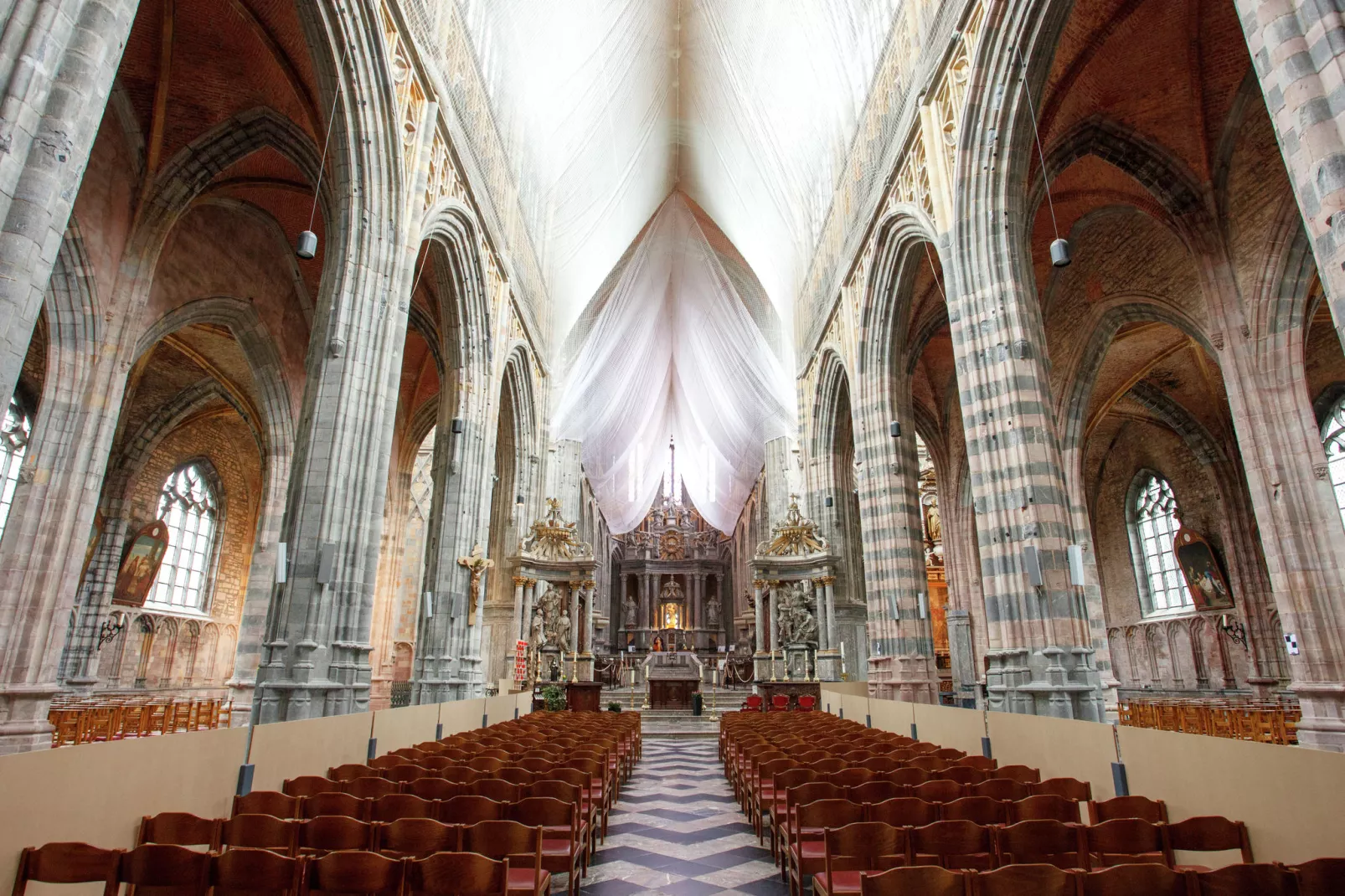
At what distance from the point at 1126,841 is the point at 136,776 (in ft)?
18.1

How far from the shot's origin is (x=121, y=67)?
41.3ft

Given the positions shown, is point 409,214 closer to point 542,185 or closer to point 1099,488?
point 542,185

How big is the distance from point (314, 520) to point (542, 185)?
15104 millimetres

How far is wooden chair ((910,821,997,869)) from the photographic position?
349cm

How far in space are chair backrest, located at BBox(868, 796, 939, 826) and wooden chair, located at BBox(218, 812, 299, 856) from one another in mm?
3085

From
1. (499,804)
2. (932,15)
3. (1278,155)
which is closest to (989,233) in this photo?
(932,15)

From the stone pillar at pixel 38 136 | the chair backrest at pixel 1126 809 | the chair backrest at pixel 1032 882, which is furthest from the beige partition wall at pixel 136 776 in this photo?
the chair backrest at pixel 1126 809

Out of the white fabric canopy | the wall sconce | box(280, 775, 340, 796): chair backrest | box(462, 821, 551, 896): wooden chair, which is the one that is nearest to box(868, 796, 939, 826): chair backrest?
box(462, 821, 551, 896): wooden chair

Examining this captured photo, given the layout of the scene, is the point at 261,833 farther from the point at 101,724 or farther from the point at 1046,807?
the point at 101,724

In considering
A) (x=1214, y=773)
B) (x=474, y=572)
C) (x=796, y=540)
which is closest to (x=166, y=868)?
(x=1214, y=773)

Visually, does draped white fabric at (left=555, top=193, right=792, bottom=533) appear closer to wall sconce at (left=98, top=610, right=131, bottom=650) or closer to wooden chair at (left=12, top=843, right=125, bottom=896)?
wall sconce at (left=98, top=610, right=131, bottom=650)

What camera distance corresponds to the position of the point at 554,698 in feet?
59.3

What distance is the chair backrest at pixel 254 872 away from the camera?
2877mm

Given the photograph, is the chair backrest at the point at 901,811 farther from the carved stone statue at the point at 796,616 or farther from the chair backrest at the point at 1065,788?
the carved stone statue at the point at 796,616
